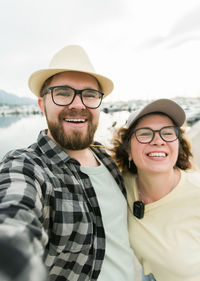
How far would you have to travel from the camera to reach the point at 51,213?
1.06 metres

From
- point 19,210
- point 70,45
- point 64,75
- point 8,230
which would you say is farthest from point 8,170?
point 70,45

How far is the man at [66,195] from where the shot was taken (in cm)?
58

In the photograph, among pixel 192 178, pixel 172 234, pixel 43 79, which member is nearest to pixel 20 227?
pixel 172 234

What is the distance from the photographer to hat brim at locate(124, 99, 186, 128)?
152 cm

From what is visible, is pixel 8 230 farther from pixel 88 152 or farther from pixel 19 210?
pixel 88 152

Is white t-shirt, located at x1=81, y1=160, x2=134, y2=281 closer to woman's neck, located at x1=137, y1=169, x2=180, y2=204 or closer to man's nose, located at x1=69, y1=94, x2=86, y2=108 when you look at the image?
woman's neck, located at x1=137, y1=169, x2=180, y2=204

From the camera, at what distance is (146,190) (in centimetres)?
178

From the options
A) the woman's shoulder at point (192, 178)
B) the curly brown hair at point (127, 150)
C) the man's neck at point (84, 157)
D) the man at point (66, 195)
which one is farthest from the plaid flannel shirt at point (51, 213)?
the woman's shoulder at point (192, 178)

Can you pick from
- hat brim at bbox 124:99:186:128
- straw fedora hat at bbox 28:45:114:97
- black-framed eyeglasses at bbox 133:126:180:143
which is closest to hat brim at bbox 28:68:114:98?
straw fedora hat at bbox 28:45:114:97

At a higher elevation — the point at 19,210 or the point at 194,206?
the point at 19,210

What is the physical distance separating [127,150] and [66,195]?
1.05 m

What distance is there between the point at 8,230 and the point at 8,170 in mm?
485

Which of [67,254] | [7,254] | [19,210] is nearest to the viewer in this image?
[7,254]

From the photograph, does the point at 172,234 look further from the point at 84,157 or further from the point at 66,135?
the point at 66,135
